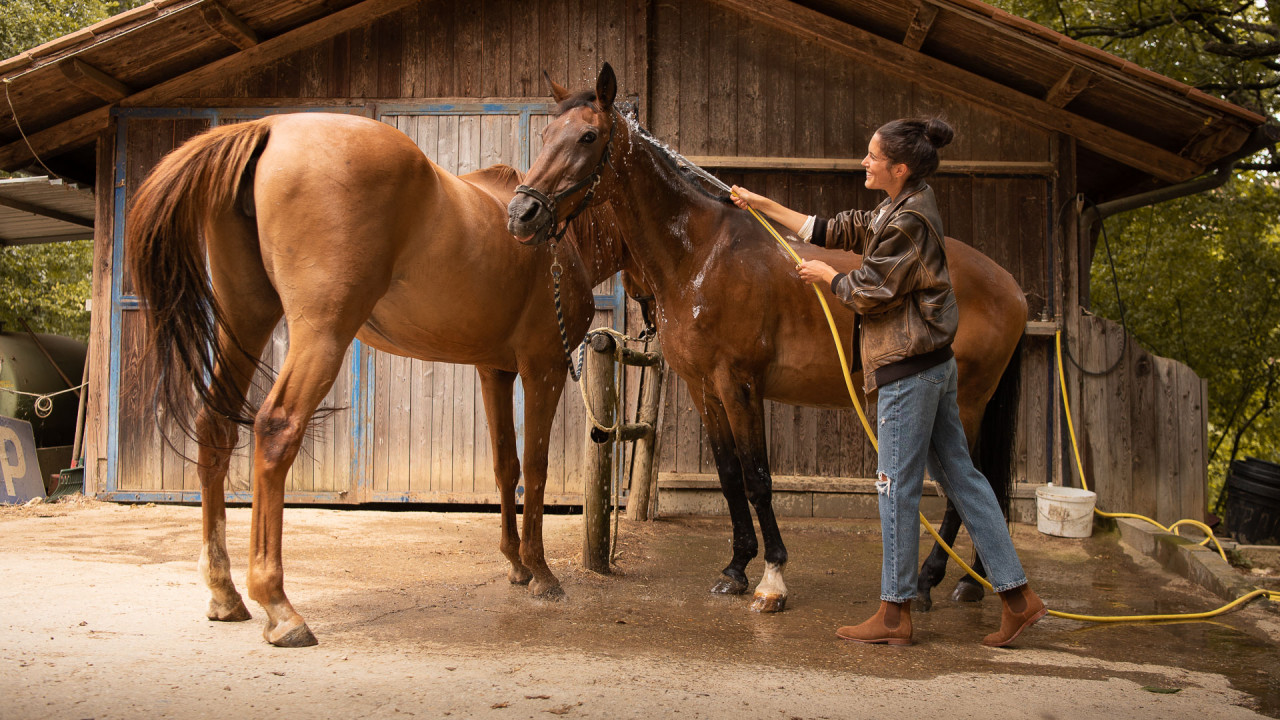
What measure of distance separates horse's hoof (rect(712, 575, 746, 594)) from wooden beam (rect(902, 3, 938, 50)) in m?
Answer: 3.59

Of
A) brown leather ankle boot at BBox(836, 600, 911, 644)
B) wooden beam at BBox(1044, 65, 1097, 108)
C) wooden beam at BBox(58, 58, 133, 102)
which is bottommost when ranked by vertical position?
brown leather ankle boot at BBox(836, 600, 911, 644)

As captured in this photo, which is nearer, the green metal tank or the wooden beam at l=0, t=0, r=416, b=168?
the wooden beam at l=0, t=0, r=416, b=168

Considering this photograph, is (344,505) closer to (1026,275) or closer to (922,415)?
(922,415)

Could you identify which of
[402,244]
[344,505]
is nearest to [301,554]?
[344,505]

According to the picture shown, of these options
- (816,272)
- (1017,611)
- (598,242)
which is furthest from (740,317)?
(1017,611)

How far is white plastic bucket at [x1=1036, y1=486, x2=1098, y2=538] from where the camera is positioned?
5.29m

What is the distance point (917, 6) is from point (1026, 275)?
6.72 feet

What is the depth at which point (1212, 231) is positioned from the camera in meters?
9.48

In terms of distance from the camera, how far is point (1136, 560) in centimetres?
479

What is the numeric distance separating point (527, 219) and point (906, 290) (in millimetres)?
1374

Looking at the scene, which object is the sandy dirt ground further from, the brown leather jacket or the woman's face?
the woman's face

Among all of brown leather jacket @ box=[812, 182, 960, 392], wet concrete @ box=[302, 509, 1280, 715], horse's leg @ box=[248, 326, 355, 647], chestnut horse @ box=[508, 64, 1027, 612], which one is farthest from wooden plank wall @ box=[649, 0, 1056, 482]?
horse's leg @ box=[248, 326, 355, 647]

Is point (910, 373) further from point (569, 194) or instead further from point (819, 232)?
point (569, 194)

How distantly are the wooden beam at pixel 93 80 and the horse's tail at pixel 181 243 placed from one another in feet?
10.6
